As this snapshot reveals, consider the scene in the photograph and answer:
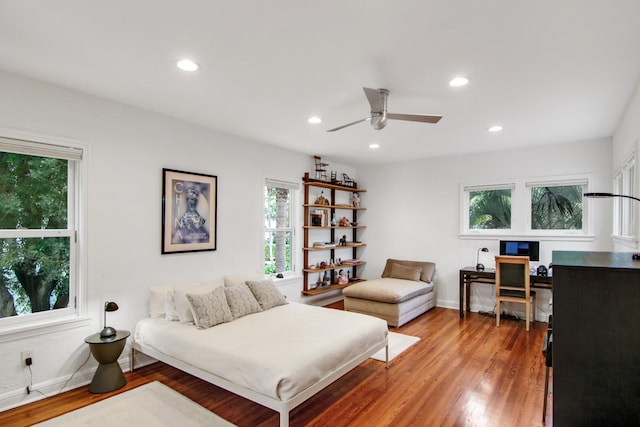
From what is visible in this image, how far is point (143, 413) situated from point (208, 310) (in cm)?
86

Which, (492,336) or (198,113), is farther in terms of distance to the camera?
(492,336)

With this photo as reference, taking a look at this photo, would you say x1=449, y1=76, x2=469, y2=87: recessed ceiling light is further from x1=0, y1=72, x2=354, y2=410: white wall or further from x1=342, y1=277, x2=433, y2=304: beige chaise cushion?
x1=342, y1=277, x2=433, y2=304: beige chaise cushion

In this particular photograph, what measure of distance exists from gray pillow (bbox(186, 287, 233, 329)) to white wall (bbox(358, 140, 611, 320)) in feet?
12.5

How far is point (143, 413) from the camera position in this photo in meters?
2.49

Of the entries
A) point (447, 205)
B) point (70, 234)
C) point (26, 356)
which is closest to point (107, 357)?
point (26, 356)

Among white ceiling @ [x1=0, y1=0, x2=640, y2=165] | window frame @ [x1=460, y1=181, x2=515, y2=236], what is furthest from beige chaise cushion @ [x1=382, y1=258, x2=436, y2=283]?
white ceiling @ [x1=0, y1=0, x2=640, y2=165]

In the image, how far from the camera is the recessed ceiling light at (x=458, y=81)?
8.52 feet

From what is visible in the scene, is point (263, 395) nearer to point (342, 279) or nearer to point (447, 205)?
point (342, 279)

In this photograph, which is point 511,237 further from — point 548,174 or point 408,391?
point 408,391

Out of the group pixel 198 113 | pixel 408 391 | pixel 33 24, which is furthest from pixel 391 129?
pixel 33 24

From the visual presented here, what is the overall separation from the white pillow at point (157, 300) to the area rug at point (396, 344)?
2171 mm

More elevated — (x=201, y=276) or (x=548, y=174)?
(x=548, y=174)

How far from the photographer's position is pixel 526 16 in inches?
71.4

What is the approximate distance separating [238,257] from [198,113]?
182 centimetres
